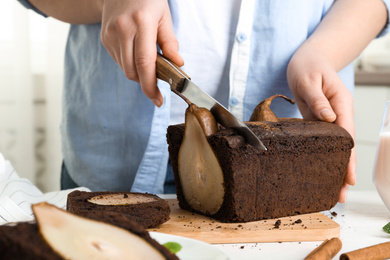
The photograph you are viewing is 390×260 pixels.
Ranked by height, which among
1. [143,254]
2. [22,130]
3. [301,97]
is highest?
[301,97]

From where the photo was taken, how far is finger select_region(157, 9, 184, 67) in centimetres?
105

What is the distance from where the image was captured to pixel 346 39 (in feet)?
4.33

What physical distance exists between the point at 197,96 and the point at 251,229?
0.29 meters

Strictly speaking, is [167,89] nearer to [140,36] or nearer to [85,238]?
[140,36]

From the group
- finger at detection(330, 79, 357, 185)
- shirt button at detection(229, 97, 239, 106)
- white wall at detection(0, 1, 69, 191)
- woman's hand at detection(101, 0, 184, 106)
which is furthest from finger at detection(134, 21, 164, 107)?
white wall at detection(0, 1, 69, 191)

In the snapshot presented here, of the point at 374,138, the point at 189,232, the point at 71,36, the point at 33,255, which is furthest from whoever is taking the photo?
the point at 374,138

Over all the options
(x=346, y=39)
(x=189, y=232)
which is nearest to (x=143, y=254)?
(x=189, y=232)

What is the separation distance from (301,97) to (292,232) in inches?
16.8

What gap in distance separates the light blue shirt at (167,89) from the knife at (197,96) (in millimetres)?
239

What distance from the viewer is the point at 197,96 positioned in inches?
39.1

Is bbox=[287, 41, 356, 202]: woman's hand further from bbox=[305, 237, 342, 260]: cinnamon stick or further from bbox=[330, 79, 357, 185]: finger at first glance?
bbox=[305, 237, 342, 260]: cinnamon stick

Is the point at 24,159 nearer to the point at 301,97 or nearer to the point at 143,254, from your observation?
the point at 301,97

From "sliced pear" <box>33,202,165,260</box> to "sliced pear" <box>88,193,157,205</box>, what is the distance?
0.42 metres

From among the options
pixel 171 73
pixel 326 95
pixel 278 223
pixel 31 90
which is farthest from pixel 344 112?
pixel 31 90
